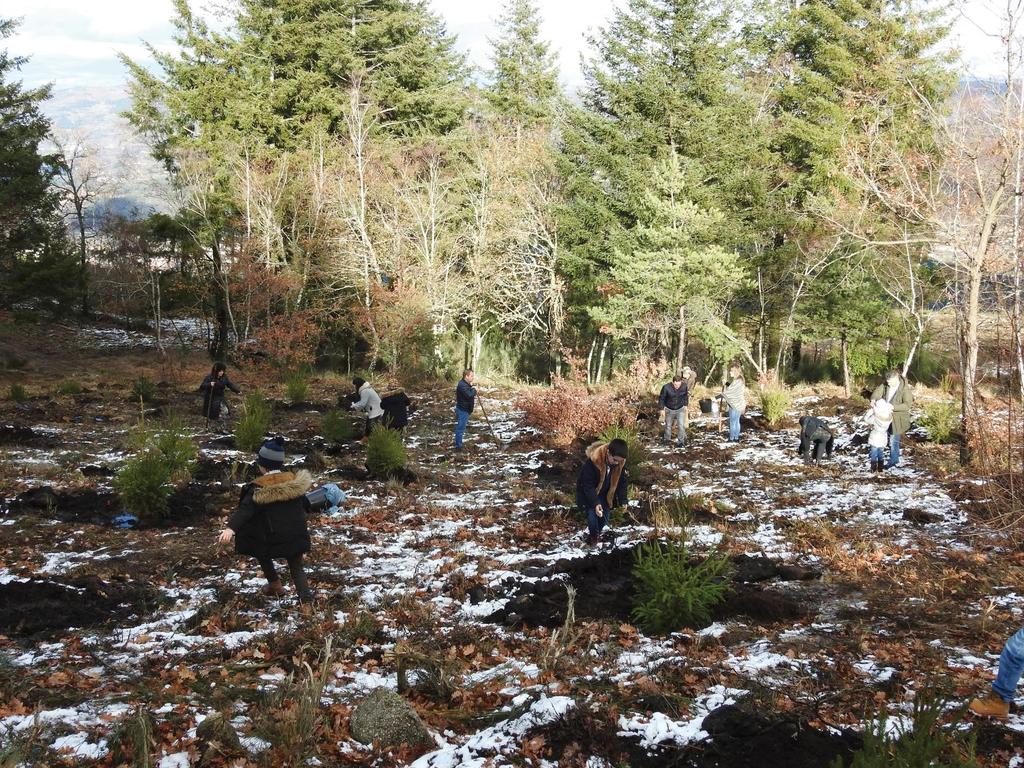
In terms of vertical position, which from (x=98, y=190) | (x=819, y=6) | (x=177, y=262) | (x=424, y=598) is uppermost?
(x=819, y=6)

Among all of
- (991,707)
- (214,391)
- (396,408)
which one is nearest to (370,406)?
(396,408)

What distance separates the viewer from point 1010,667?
400cm

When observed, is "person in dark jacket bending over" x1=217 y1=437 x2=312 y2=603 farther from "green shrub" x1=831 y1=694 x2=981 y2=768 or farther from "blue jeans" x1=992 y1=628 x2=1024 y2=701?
"blue jeans" x1=992 y1=628 x2=1024 y2=701

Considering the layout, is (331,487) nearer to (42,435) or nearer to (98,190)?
(42,435)

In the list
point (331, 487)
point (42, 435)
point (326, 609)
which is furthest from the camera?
point (42, 435)

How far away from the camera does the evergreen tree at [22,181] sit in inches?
1024

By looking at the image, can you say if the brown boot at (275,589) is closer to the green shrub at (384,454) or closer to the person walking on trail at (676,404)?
the green shrub at (384,454)

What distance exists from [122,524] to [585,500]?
6032 mm

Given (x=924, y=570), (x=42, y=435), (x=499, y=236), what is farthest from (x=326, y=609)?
(x=499, y=236)

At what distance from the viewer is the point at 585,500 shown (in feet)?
26.6

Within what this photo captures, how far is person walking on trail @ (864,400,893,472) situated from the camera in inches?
443

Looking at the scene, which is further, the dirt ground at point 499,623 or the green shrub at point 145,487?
the green shrub at point 145,487

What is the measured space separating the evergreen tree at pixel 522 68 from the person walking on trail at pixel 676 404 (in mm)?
29577

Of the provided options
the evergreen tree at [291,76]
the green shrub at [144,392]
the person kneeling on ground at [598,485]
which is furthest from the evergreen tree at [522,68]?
the person kneeling on ground at [598,485]
